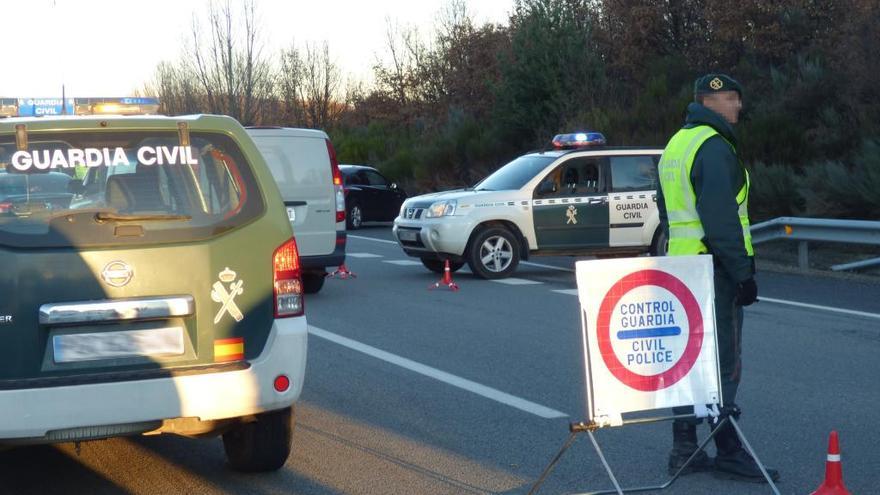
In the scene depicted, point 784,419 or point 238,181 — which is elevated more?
point 238,181

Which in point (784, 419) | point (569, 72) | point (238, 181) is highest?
point (569, 72)

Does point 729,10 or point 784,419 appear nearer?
point 784,419

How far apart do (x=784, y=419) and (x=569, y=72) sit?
2315cm

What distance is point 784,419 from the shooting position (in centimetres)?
739

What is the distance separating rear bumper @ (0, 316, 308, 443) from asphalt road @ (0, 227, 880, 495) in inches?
26.1

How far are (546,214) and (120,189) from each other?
419 inches

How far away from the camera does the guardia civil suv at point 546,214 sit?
614 inches

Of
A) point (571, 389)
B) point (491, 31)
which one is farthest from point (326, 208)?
point (491, 31)

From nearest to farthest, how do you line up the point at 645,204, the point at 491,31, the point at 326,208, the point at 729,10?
the point at 326,208 < the point at 645,204 < the point at 729,10 < the point at 491,31

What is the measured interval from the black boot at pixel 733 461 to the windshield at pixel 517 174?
9995mm

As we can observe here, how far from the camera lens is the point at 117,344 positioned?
5.35m

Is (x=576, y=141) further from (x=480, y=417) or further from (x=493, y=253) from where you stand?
(x=480, y=417)

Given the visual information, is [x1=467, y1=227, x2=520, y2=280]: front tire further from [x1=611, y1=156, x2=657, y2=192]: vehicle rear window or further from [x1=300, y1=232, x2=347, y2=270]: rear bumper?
[x1=300, y1=232, x2=347, y2=270]: rear bumper

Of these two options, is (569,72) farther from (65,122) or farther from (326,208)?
(65,122)
